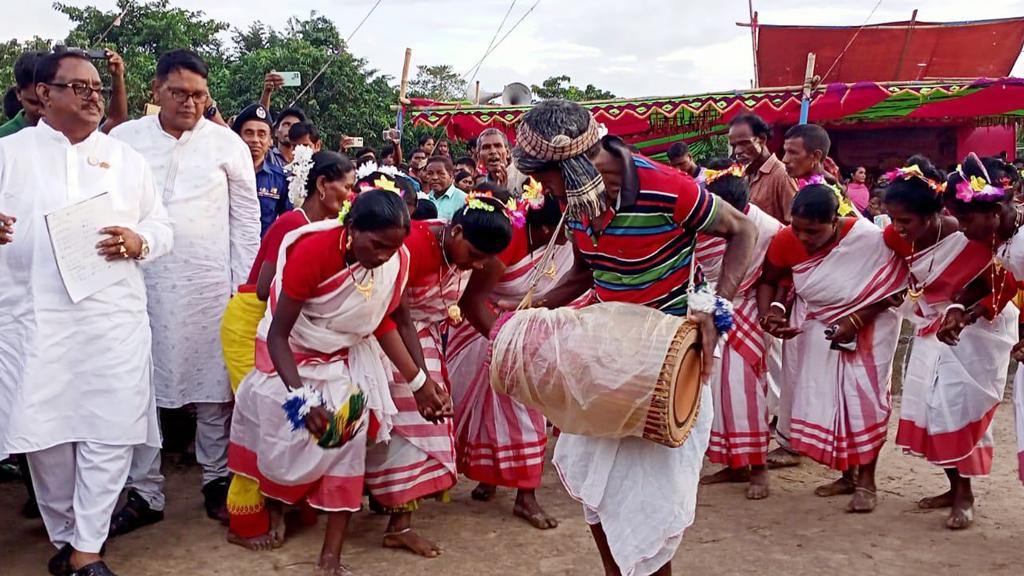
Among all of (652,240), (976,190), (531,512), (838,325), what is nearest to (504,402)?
(531,512)

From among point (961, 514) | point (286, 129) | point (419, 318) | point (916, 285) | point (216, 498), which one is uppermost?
point (286, 129)

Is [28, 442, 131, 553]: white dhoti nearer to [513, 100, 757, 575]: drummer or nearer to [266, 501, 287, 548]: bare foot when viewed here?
[266, 501, 287, 548]: bare foot

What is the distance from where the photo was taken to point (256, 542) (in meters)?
4.13

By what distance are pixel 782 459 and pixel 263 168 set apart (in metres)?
3.71

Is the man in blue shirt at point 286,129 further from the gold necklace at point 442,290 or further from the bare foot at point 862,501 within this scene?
the bare foot at point 862,501

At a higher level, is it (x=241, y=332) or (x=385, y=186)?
(x=385, y=186)

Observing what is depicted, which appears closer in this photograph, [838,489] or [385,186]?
[385,186]

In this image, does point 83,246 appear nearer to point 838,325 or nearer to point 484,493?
point 484,493

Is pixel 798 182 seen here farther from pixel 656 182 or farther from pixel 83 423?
pixel 83 423

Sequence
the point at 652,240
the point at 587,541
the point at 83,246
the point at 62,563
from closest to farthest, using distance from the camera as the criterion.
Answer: the point at 652,240 → the point at 83,246 → the point at 62,563 → the point at 587,541

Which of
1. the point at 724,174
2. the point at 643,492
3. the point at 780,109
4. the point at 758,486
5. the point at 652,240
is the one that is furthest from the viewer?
the point at 780,109

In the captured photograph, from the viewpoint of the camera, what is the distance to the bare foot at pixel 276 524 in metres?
4.17

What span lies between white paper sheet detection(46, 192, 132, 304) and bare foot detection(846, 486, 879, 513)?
370 centimetres

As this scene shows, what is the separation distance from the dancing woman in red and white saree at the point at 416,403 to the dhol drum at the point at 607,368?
3.50 ft
